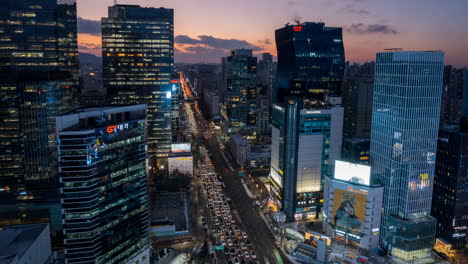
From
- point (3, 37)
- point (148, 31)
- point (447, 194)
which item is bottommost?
point (447, 194)

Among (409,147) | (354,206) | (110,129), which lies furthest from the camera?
(354,206)

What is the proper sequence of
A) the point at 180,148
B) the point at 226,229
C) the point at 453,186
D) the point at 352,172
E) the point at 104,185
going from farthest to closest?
the point at 180,148 → the point at 226,229 → the point at 352,172 → the point at 453,186 → the point at 104,185

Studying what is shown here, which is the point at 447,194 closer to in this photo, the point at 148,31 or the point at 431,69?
the point at 431,69

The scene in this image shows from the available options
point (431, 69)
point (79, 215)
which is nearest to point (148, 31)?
point (79, 215)

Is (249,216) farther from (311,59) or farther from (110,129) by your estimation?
(311,59)

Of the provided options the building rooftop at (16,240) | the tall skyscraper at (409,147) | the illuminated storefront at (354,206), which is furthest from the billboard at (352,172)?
the building rooftop at (16,240)

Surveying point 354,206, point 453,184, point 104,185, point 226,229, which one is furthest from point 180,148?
point 453,184
